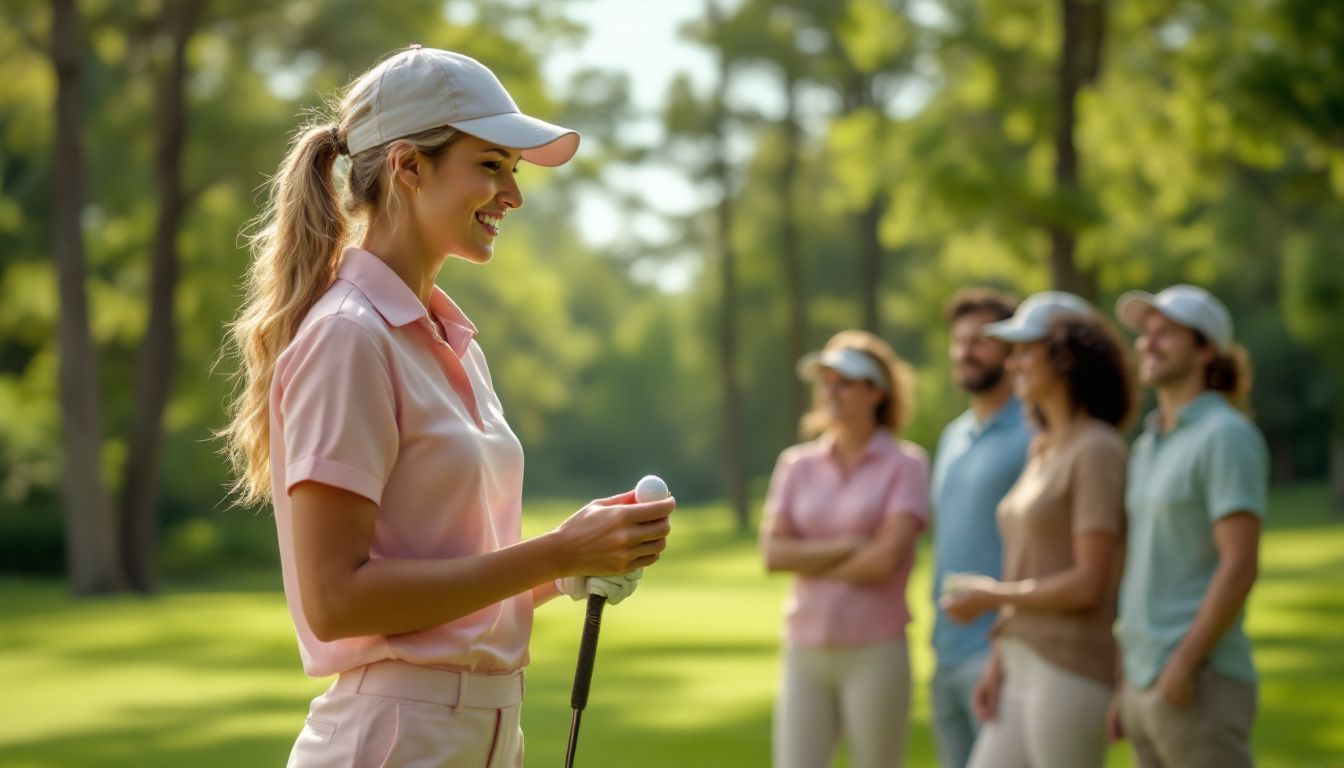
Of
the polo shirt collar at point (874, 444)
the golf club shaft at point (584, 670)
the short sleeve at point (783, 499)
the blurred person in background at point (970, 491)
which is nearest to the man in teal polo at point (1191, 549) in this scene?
the blurred person in background at point (970, 491)

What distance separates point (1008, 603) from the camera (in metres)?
5.27

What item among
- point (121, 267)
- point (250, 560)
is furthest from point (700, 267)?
point (121, 267)

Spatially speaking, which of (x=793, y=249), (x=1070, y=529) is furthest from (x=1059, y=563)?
(x=793, y=249)

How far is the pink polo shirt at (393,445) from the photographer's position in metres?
2.38

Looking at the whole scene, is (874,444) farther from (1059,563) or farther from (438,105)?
(438,105)

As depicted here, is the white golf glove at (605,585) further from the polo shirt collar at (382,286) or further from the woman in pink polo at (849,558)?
the woman in pink polo at (849,558)

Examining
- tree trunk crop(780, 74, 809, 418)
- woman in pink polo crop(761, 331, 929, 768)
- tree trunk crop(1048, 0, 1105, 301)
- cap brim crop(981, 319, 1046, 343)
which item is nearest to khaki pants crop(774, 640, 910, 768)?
woman in pink polo crop(761, 331, 929, 768)

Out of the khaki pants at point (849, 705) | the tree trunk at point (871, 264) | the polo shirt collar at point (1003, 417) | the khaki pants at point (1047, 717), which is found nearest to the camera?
the khaki pants at point (1047, 717)

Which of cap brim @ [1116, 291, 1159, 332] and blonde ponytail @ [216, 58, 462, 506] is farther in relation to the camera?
cap brim @ [1116, 291, 1159, 332]

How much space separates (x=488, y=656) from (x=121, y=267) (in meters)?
27.3

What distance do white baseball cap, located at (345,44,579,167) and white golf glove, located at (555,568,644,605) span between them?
0.69 metres

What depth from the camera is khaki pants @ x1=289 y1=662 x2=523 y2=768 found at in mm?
2467

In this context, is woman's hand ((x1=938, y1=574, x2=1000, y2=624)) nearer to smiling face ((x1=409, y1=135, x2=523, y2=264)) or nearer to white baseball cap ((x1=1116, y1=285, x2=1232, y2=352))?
white baseball cap ((x1=1116, y1=285, x2=1232, y2=352))

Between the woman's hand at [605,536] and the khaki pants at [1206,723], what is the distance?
2.99 m
